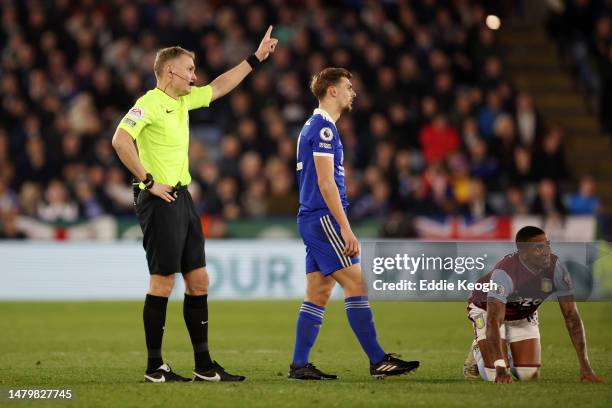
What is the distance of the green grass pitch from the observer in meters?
→ 7.04

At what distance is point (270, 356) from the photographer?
395 inches

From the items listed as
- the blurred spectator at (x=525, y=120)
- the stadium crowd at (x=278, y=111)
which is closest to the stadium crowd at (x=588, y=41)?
the stadium crowd at (x=278, y=111)

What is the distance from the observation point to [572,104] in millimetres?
22953

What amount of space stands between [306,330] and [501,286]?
143 cm

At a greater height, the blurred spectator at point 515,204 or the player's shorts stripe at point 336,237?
the blurred spectator at point 515,204

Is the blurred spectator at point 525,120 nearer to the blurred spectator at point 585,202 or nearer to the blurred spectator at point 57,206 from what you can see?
the blurred spectator at point 585,202

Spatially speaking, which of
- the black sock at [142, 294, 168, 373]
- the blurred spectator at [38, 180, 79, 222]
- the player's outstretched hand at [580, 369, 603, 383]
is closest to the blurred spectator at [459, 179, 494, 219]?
the blurred spectator at [38, 180, 79, 222]

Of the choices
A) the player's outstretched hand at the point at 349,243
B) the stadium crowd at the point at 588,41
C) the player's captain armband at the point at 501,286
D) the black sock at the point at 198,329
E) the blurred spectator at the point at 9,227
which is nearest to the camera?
the player's captain armband at the point at 501,286

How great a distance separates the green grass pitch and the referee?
400 millimetres

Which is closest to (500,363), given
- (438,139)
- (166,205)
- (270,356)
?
(166,205)

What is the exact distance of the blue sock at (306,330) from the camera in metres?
8.11

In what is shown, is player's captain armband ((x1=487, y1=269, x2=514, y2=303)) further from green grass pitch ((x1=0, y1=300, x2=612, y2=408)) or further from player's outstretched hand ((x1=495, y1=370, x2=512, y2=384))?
green grass pitch ((x1=0, y1=300, x2=612, y2=408))
